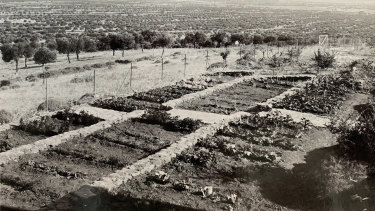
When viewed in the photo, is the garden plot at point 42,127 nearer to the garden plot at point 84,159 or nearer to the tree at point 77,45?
the garden plot at point 84,159

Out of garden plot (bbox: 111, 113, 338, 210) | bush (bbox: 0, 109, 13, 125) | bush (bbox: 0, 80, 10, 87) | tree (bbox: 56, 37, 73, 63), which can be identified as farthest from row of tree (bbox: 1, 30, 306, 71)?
garden plot (bbox: 111, 113, 338, 210)

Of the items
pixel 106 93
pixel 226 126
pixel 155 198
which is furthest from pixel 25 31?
pixel 155 198

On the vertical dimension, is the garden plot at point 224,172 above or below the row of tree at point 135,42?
below

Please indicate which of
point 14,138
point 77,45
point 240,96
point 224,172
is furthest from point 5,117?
point 77,45

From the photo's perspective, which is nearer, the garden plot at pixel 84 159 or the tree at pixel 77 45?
the garden plot at pixel 84 159

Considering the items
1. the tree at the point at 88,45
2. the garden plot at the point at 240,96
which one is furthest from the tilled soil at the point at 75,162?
the tree at the point at 88,45

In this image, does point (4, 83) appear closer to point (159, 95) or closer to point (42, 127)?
point (159, 95)

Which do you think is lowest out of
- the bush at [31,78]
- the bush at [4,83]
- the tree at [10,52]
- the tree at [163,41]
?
the bush at [4,83]

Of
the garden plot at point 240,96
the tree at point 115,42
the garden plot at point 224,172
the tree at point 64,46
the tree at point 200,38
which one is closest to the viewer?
the garden plot at point 224,172
